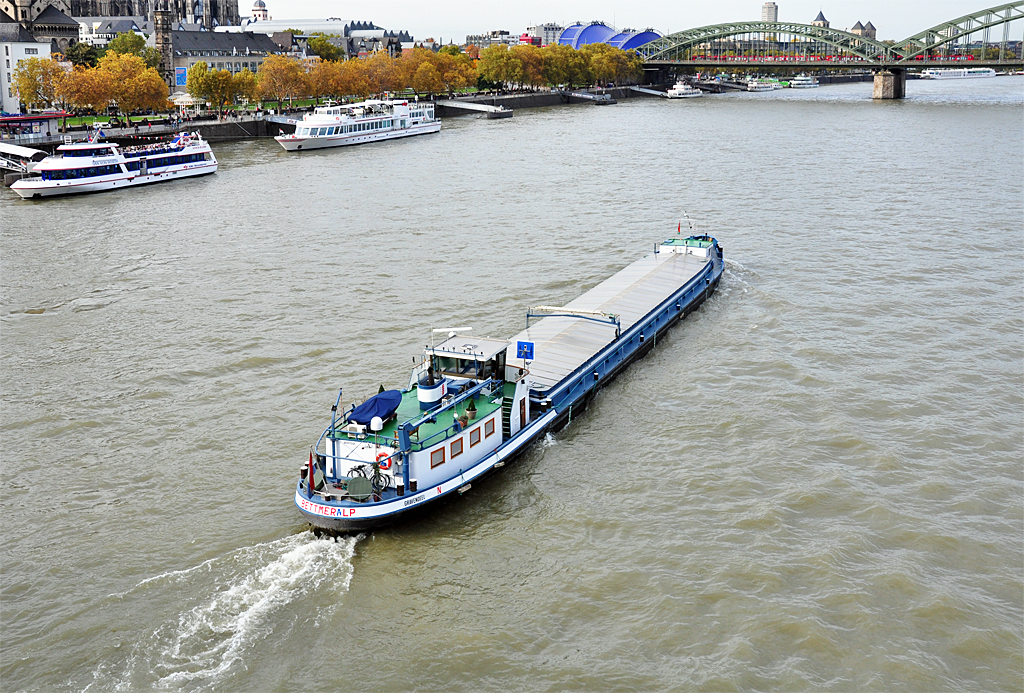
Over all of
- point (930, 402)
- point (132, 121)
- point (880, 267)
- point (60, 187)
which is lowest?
point (930, 402)

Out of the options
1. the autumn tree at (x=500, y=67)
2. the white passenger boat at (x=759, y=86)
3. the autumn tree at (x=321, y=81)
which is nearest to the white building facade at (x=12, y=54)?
the autumn tree at (x=321, y=81)

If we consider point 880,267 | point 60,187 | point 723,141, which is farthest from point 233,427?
point 723,141

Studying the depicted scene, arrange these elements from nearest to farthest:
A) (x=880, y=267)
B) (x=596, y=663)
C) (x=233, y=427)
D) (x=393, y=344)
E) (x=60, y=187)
A: (x=596, y=663) → (x=233, y=427) → (x=393, y=344) → (x=880, y=267) → (x=60, y=187)

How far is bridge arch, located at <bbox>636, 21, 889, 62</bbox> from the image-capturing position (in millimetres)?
134750

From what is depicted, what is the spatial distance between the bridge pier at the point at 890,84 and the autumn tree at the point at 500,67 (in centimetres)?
4530

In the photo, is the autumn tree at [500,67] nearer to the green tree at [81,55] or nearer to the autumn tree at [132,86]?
the green tree at [81,55]

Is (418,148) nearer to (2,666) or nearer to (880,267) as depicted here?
(880,267)

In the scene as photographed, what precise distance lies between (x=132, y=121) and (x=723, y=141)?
44205 mm

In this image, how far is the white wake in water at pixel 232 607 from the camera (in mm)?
11695

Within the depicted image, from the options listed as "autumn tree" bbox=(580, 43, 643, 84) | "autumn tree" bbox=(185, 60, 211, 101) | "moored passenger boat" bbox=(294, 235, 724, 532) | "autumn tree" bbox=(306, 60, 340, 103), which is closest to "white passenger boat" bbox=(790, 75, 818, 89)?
"autumn tree" bbox=(580, 43, 643, 84)

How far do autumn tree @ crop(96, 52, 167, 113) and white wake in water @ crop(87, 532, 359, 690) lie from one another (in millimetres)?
62236

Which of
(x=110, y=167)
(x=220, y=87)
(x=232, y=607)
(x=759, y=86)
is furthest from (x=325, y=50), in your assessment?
(x=232, y=607)

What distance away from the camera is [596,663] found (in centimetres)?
1184

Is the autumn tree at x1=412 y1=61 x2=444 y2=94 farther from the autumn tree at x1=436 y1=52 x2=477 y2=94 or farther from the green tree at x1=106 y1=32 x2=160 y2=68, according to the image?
the green tree at x1=106 y1=32 x2=160 y2=68
